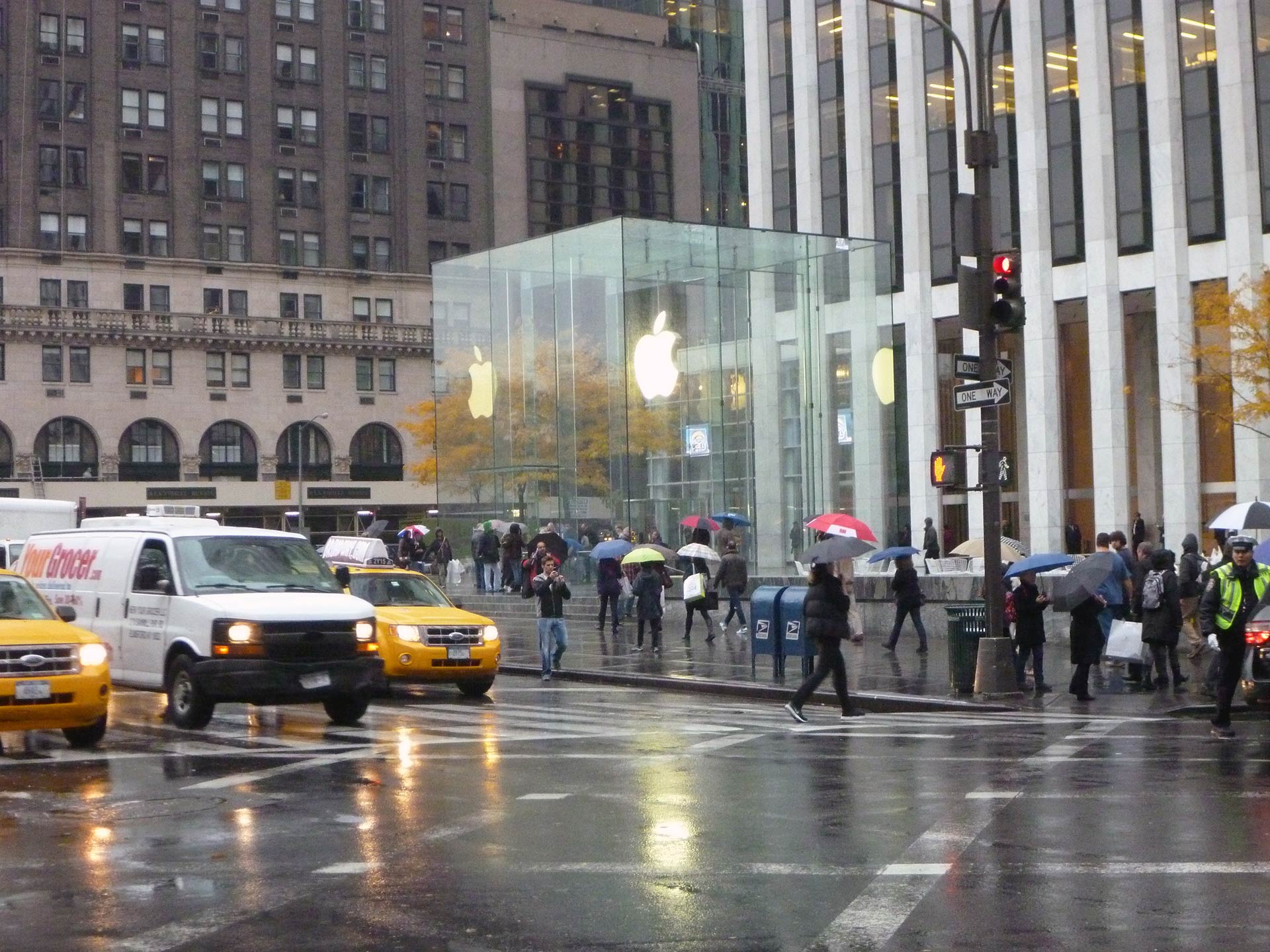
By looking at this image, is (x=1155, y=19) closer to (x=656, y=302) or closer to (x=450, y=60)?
(x=656, y=302)

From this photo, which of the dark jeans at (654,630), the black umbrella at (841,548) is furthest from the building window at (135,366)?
the black umbrella at (841,548)

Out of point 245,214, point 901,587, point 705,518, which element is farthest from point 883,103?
point 245,214

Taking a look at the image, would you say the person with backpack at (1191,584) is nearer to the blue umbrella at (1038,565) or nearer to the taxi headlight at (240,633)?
the blue umbrella at (1038,565)

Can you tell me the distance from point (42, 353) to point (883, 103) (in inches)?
1668

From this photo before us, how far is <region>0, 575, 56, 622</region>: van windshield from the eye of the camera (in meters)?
15.0

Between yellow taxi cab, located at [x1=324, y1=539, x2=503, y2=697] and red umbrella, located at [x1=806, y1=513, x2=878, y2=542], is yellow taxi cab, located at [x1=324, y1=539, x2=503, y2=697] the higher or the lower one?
the lower one

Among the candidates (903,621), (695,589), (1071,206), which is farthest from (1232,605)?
(1071,206)

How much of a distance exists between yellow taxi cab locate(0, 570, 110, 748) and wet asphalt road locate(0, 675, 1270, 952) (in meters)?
0.33

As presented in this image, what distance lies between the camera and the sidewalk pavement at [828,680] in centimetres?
1916

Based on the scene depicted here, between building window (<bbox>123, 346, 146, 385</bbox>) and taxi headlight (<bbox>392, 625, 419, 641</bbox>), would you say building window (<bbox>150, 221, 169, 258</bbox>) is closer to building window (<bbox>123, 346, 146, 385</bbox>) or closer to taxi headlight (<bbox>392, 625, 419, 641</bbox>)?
building window (<bbox>123, 346, 146, 385</bbox>)

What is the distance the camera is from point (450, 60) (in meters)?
89.6

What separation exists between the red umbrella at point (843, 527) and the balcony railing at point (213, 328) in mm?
56852

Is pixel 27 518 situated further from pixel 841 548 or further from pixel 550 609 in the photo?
pixel 841 548

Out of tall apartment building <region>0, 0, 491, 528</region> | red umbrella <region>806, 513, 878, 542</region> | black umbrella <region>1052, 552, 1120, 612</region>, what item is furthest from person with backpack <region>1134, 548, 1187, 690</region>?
tall apartment building <region>0, 0, 491, 528</region>
